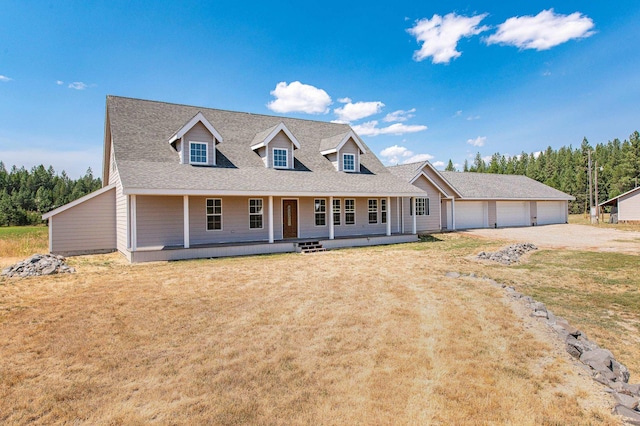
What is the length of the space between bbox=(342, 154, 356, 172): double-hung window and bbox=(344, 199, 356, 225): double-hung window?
6.87 ft

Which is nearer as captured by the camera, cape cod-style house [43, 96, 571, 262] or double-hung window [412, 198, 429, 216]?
cape cod-style house [43, 96, 571, 262]

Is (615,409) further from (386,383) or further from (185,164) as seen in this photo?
(185,164)

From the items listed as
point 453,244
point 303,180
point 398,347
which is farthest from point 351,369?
point 453,244

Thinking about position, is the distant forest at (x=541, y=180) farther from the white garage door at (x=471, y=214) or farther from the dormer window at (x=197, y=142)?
the dormer window at (x=197, y=142)

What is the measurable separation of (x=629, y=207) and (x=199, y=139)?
1471 inches

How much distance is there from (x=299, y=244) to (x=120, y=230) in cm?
792

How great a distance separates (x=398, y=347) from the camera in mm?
5270

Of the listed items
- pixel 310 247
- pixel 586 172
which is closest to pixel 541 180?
pixel 586 172

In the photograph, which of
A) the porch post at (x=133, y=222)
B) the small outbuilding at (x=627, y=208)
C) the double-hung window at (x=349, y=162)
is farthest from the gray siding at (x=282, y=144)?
the small outbuilding at (x=627, y=208)

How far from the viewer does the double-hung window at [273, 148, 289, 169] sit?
18.2 m

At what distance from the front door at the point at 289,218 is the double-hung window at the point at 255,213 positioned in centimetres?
123

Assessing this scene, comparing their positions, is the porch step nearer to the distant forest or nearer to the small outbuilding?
the small outbuilding

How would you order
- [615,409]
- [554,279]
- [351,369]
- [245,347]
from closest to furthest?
[615,409], [351,369], [245,347], [554,279]

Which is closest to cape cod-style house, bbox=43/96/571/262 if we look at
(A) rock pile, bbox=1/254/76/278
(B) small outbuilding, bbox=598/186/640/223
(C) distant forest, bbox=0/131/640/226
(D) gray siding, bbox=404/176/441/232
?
(D) gray siding, bbox=404/176/441/232
